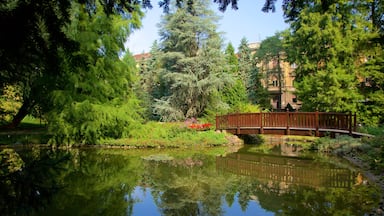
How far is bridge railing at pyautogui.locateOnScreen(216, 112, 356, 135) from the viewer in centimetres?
1340

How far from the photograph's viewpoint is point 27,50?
2033 millimetres

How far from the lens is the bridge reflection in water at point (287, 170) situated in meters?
8.36

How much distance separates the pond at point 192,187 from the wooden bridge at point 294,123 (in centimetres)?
206

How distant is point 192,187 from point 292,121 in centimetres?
868

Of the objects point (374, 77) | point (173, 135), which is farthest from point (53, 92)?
point (374, 77)

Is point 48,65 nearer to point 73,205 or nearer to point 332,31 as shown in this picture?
point 73,205

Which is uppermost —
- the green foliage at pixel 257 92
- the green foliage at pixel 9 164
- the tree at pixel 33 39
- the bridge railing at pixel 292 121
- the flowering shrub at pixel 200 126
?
the green foliage at pixel 257 92

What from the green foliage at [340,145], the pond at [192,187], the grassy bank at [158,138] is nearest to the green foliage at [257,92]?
the grassy bank at [158,138]

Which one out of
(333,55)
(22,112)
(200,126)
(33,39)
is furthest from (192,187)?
(22,112)

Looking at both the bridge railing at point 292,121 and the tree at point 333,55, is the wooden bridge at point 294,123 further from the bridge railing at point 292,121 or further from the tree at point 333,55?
the tree at point 333,55

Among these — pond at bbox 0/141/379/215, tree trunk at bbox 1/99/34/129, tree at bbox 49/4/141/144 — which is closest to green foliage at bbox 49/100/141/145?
tree at bbox 49/4/141/144

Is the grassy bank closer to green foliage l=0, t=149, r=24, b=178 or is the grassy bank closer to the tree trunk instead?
the tree trunk

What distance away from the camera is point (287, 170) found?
10.2 m

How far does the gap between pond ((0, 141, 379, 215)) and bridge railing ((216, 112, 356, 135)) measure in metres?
2.13
